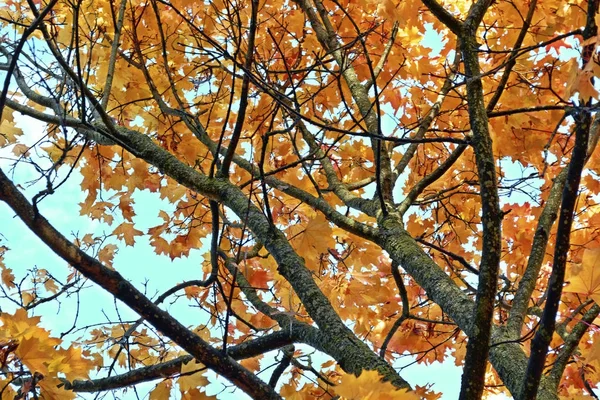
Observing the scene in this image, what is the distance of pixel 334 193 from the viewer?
Result: 3.49m

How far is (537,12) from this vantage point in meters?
3.50

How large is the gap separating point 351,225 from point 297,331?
2.34 feet

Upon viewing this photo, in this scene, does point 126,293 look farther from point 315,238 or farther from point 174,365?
point 315,238

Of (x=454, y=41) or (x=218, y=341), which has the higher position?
(x=454, y=41)

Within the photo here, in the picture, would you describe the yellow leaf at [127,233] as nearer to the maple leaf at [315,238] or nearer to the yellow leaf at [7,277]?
the yellow leaf at [7,277]

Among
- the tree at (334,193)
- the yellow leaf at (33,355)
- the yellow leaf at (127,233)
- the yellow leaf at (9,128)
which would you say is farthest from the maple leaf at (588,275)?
the yellow leaf at (9,128)

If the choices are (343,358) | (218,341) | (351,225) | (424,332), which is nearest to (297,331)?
(343,358)

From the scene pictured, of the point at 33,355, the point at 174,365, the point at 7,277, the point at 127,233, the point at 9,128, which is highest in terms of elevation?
the point at 9,128

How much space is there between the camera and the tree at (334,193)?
5.77 feet

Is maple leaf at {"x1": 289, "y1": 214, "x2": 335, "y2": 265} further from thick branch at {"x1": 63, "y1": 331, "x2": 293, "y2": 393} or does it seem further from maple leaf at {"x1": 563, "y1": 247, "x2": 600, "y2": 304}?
maple leaf at {"x1": 563, "y1": 247, "x2": 600, "y2": 304}

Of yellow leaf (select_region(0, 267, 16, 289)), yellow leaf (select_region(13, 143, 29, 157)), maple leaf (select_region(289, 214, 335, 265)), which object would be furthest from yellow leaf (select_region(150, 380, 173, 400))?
yellow leaf (select_region(13, 143, 29, 157))

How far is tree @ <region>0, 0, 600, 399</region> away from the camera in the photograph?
5.77 ft

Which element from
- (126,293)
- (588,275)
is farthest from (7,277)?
(588,275)

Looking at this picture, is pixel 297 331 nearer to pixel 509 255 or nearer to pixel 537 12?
pixel 509 255
